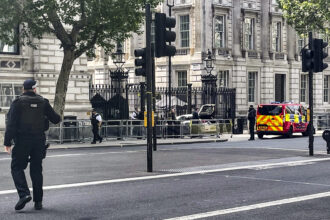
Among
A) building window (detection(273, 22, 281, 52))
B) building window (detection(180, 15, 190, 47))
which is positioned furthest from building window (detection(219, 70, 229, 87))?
building window (detection(273, 22, 281, 52))

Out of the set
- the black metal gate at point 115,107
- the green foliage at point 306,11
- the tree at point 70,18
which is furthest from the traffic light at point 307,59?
the green foliage at point 306,11

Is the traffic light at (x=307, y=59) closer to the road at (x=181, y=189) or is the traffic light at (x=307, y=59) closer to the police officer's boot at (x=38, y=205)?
the road at (x=181, y=189)

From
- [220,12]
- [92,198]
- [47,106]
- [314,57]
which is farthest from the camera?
[220,12]

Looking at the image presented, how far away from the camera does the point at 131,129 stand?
30.2 m

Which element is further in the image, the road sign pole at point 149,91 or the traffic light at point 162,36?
the traffic light at point 162,36

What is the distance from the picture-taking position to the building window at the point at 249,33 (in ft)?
158

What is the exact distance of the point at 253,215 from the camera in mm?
9148

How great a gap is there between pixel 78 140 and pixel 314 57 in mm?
12267

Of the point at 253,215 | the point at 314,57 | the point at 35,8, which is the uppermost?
the point at 35,8

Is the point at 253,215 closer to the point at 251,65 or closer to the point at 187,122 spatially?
the point at 187,122

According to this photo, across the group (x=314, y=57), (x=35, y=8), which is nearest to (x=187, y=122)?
(x=35, y=8)

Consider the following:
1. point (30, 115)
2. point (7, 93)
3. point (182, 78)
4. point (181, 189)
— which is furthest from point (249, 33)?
point (30, 115)

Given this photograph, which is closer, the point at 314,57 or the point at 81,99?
the point at 314,57

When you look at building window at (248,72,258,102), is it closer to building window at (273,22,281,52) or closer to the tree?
building window at (273,22,281,52)
